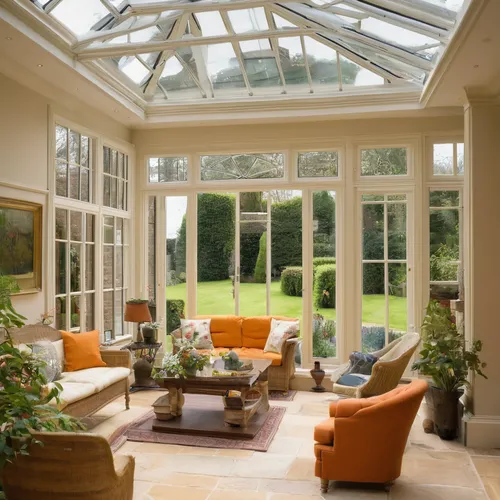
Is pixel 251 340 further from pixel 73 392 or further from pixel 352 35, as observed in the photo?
pixel 352 35

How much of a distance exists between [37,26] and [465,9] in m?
3.44

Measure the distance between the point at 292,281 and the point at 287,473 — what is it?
3561 mm

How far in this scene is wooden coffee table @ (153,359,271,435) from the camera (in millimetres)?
5242

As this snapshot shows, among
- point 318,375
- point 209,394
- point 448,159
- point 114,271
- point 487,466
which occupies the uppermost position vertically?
point 448,159

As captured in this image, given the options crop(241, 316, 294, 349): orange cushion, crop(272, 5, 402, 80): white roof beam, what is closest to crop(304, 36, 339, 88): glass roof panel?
crop(272, 5, 402, 80): white roof beam

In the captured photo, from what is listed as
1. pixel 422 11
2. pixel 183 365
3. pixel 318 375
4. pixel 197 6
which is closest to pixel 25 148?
pixel 197 6

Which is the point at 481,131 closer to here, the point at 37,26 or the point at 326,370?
the point at 326,370

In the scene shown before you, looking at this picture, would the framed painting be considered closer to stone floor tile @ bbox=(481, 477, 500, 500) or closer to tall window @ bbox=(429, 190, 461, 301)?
stone floor tile @ bbox=(481, 477, 500, 500)

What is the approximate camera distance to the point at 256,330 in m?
7.35

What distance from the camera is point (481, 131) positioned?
5.14 m

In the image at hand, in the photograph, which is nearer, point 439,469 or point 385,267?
point 439,469

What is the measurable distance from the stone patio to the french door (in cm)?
200

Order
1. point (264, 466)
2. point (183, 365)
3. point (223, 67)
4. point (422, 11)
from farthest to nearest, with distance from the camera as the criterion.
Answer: point (223, 67)
point (183, 365)
point (264, 466)
point (422, 11)

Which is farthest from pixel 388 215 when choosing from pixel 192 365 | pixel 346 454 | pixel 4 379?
pixel 4 379
